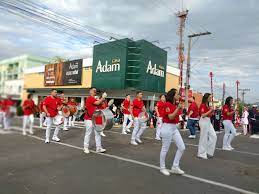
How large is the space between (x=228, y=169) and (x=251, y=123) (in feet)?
42.1

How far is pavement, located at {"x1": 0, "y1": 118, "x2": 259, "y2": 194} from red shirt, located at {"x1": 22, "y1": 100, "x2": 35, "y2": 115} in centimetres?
215

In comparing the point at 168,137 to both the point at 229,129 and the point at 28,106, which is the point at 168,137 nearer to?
the point at 229,129

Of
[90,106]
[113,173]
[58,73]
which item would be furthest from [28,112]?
[90,106]

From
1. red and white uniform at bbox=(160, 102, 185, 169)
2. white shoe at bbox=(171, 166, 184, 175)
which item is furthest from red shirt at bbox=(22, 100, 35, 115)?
white shoe at bbox=(171, 166, 184, 175)

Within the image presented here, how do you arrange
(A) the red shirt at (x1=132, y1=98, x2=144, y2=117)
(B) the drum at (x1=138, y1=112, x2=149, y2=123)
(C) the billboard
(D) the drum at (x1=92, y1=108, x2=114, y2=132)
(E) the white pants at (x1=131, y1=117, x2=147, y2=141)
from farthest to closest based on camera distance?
(A) the red shirt at (x1=132, y1=98, x2=144, y2=117), (B) the drum at (x1=138, y1=112, x2=149, y2=123), (E) the white pants at (x1=131, y1=117, x2=147, y2=141), (D) the drum at (x1=92, y1=108, x2=114, y2=132), (C) the billboard

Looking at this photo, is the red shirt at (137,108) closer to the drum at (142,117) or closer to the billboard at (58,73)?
the drum at (142,117)

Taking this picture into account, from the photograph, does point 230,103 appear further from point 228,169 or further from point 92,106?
point 92,106

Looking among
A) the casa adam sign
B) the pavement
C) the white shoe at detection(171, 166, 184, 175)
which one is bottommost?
the pavement

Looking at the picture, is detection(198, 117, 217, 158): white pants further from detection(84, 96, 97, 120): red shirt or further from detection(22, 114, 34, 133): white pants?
detection(22, 114, 34, 133): white pants

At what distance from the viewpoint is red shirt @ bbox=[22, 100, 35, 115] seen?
1.50 metres

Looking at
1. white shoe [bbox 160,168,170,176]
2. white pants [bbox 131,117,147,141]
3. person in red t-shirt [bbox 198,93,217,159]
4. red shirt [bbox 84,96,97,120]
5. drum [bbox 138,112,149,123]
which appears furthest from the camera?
drum [bbox 138,112,149,123]

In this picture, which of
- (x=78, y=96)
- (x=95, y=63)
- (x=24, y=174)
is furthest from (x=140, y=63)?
(x=24, y=174)

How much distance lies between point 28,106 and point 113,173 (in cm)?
469

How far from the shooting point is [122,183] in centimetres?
529
